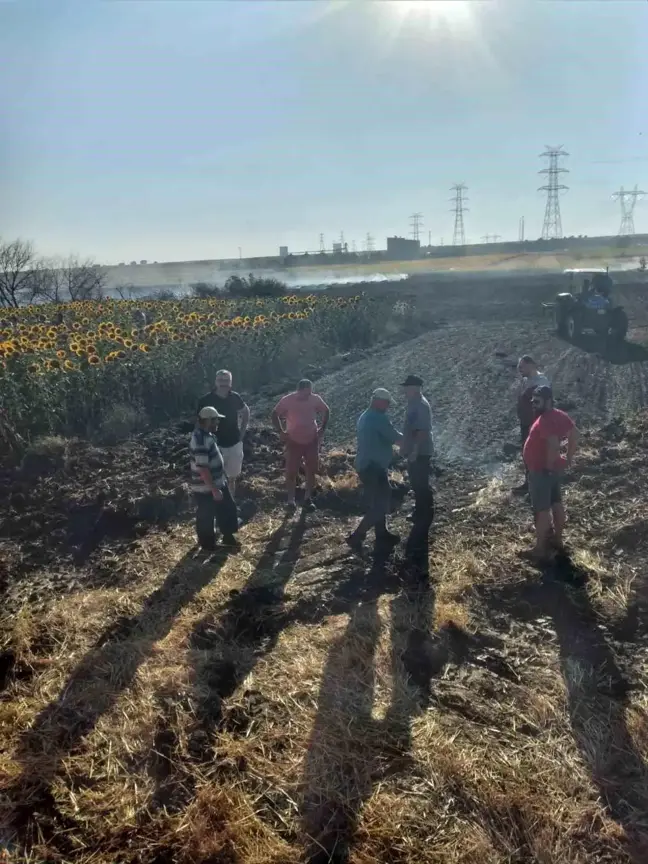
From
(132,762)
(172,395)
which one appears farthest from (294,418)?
(172,395)

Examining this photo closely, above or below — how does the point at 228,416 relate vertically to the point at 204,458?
above

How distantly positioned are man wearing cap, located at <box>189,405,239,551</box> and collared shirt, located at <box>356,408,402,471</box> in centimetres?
121

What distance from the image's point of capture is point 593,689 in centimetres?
393

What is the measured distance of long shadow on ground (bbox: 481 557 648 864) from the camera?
10.3ft

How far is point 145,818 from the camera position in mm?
3133

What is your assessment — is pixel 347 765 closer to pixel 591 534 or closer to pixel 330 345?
pixel 591 534

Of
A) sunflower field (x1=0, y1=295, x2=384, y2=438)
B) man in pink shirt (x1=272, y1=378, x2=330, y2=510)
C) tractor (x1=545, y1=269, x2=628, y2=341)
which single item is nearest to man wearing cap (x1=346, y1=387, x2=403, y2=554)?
man in pink shirt (x1=272, y1=378, x2=330, y2=510)

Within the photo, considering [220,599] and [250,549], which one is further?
[250,549]

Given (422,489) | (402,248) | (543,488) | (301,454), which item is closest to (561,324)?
(301,454)

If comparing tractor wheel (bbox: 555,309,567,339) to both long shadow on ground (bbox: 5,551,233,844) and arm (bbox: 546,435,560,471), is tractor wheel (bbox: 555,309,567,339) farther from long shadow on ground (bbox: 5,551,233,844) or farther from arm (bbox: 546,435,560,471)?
long shadow on ground (bbox: 5,551,233,844)

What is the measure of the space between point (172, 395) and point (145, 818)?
8759mm

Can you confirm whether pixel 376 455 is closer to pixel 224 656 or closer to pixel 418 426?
pixel 418 426

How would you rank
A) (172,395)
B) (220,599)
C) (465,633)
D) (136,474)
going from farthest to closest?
(172,395)
(136,474)
(220,599)
(465,633)

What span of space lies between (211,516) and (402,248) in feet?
245
